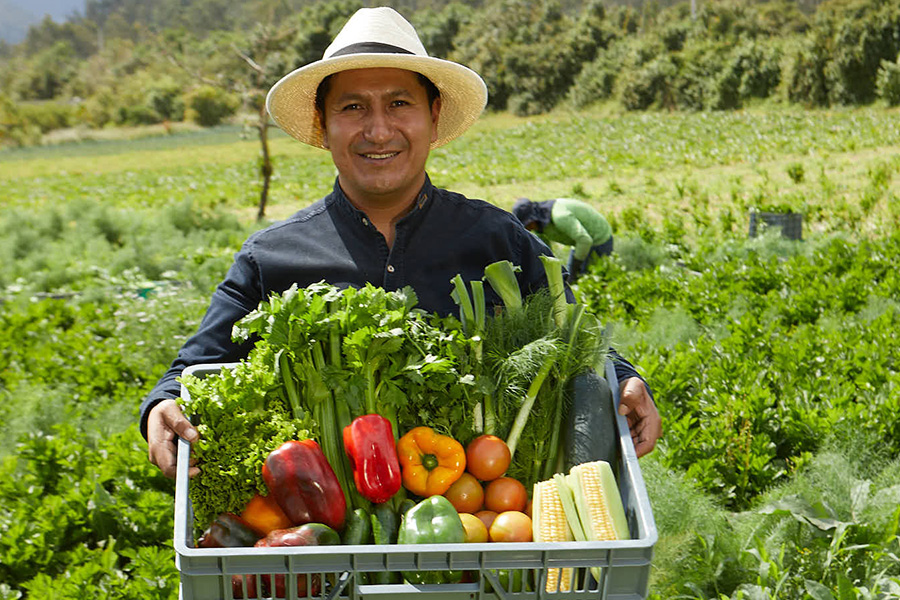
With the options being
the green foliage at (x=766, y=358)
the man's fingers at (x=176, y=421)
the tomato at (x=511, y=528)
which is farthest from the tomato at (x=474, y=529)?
the green foliage at (x=766, y=358)

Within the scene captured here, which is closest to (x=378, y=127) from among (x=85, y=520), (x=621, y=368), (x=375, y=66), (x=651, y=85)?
(x=375, y=66)

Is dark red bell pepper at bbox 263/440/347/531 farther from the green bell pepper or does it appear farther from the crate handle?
the crate handle

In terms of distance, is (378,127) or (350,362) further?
(378,127)

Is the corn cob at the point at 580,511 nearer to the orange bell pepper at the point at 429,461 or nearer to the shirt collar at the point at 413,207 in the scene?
the orange bell pepper at the point at 429,461

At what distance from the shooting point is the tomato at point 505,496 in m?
1.87

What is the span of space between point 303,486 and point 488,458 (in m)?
0.42

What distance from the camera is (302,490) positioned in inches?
69.4

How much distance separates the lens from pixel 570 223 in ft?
27.1

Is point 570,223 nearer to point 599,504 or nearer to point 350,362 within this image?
point 350,362

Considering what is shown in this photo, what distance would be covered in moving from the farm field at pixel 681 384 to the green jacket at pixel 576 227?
1.12 feet

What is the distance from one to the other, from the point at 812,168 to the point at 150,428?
52.1ft

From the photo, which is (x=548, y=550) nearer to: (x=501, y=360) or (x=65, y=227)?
Answer: (x=501, y=360)

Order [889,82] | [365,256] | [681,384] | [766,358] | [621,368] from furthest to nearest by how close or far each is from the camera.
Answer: [889,82] < [766,358] < [681,384] < [365,256] < [621,368]

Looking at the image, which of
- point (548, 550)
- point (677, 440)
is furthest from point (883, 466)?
point (548, 550)
